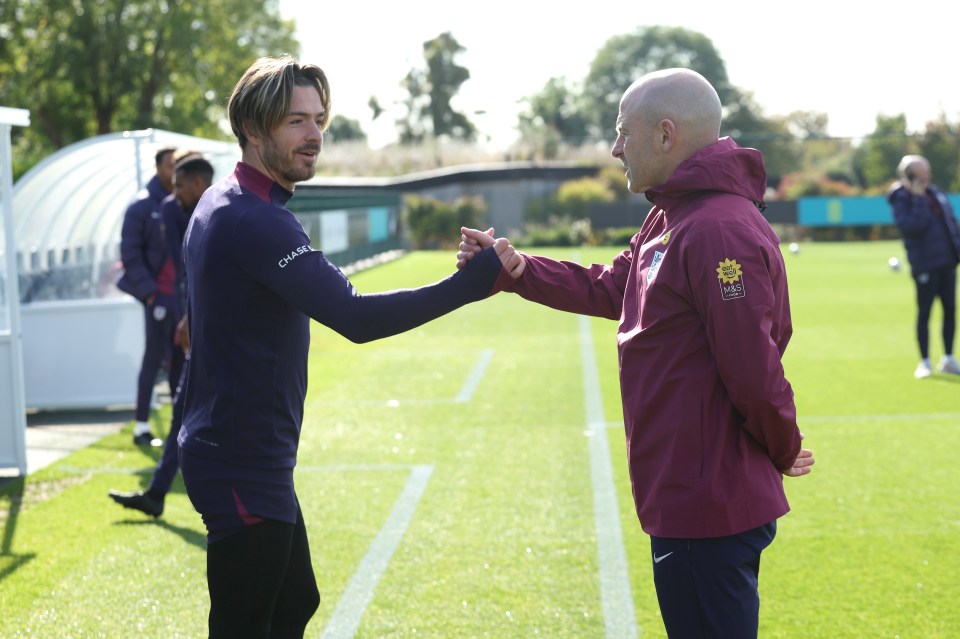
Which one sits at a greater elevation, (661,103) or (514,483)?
(661,103)

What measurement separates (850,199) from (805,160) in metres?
53.8

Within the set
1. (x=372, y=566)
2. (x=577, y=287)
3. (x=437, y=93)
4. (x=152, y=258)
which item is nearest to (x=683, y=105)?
(x=577, y=287)

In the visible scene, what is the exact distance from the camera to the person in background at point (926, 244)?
11875 millimetres

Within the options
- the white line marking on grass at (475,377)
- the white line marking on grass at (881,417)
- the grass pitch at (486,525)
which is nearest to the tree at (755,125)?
the white line marking on grass at (475,377)

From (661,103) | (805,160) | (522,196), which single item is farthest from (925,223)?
(805,160)

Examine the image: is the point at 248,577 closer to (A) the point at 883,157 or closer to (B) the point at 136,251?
(B) the point at 136,251

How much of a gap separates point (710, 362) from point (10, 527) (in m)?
5.21

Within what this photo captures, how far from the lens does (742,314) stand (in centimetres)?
291

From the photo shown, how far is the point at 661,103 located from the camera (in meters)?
3.15

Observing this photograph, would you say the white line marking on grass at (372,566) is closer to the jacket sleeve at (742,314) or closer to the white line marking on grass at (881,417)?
the jacket sleeve at (742,314)

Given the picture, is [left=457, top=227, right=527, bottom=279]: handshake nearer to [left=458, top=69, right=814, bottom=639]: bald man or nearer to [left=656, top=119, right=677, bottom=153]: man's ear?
[left=458, top=69, right=814, bottom=639]: bald man

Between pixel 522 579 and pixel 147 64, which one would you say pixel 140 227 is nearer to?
pixel 522 579

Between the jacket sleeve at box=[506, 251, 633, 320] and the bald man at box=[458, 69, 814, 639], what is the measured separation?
0.58 m

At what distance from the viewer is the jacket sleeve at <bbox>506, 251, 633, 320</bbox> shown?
3777mm
